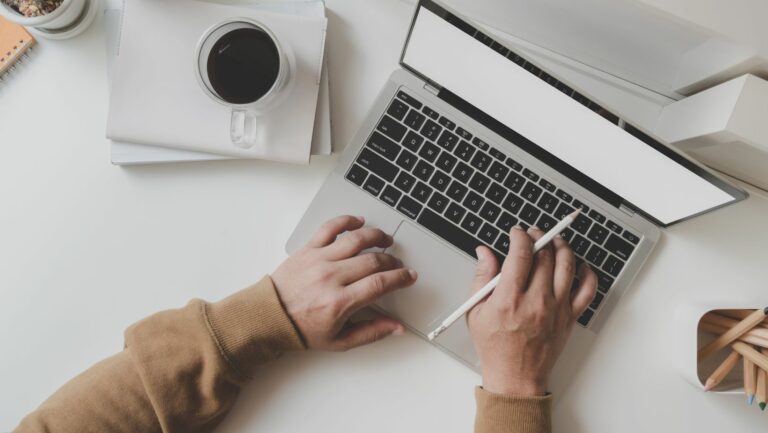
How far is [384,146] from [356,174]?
0.16 feet

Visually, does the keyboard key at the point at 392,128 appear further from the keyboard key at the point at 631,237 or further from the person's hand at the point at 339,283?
the keyboard key at the point at 631,237

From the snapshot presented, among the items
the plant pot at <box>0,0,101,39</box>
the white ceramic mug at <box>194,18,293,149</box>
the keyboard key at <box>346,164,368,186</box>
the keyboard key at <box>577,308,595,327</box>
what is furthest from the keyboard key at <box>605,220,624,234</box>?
the plant pot at <box>0,0,101,39</box>

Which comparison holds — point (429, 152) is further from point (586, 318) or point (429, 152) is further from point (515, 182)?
point (586, 318)

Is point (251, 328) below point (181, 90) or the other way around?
below

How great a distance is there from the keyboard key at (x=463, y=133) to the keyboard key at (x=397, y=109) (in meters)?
0.07

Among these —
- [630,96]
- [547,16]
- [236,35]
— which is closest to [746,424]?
[630,96]

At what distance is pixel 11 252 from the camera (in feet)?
2.15

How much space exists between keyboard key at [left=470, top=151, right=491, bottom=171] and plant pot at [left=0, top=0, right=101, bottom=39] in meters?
0.52

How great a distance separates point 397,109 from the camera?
649mm

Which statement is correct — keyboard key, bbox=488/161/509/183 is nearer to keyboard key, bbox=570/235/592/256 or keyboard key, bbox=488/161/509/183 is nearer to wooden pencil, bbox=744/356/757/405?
keyboard key, bbox=570/235/592/256

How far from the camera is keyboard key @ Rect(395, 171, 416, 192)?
644 mm

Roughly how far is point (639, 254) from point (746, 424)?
26 centimetres

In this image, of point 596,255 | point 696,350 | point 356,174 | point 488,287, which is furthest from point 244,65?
point 696,350

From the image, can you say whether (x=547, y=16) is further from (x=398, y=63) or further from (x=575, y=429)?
(x=575, y=429)
